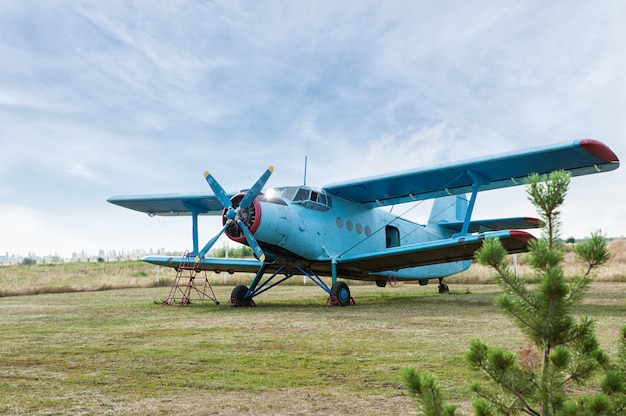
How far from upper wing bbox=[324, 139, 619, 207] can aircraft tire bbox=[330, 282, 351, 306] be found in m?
2.87

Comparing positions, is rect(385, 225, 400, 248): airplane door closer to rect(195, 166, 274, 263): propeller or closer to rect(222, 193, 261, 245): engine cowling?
rect(195, 166, 274, 263): propeller

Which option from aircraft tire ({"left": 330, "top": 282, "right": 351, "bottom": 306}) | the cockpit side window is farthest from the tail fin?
aircraft tire ({"left": 330, "top": 282, "right": 351, "bottom": 306})

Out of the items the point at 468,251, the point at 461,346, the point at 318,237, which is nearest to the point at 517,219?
the point at 468,251

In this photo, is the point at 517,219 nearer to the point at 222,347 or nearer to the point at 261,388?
the point at 222,347

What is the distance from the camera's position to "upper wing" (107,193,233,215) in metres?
16.4

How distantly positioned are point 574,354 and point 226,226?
10369mm

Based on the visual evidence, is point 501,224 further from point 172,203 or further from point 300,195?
point 172,203

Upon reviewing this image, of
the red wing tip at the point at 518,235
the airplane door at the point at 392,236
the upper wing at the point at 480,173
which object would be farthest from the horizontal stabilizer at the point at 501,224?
the red wing tip at the point at 518,235

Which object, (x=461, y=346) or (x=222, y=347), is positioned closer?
(x=461, y=346)

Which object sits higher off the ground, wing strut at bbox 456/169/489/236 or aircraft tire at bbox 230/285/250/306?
wing strut at bbox 456/169/489/236

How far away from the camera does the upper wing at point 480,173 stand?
11500 mm

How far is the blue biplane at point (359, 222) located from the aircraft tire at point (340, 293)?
0.02 meters

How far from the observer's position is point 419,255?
13.3 meters

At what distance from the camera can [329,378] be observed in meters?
4.68
